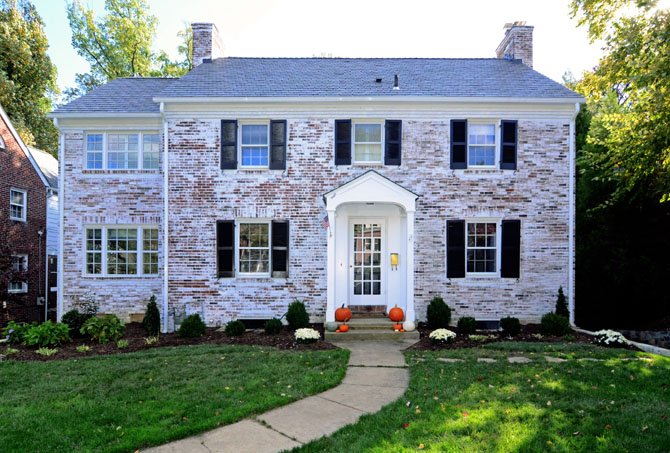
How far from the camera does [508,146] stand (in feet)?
36.1

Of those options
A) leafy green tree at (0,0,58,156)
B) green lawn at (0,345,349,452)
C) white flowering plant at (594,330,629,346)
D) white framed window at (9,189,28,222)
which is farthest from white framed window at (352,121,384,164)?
leafy green tree at (0,0,58,156)

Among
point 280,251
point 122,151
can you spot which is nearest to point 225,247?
point 280,251

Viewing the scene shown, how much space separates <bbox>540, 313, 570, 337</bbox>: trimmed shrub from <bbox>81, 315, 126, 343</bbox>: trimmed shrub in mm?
9833

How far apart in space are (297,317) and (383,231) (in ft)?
10.3

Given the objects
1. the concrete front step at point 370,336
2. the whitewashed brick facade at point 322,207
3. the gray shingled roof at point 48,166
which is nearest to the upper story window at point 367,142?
the whitewashed brick facade at point 322,207

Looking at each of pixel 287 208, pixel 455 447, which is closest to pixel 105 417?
pixel 455 447

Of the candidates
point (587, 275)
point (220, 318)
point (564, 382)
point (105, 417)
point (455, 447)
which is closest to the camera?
point (455, 447)

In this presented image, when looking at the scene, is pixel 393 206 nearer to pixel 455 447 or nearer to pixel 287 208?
pixel 287 208

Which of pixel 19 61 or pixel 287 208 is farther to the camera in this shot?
pixel 19 61

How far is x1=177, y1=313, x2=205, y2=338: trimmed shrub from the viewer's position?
9.77 metres

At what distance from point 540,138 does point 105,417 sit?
36.2 ft

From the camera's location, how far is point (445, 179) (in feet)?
36.0

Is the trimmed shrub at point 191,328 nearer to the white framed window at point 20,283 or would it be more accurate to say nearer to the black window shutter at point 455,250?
the black window shutter at point 455,250

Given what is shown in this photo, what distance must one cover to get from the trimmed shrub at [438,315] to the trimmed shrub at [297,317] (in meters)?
3.01
